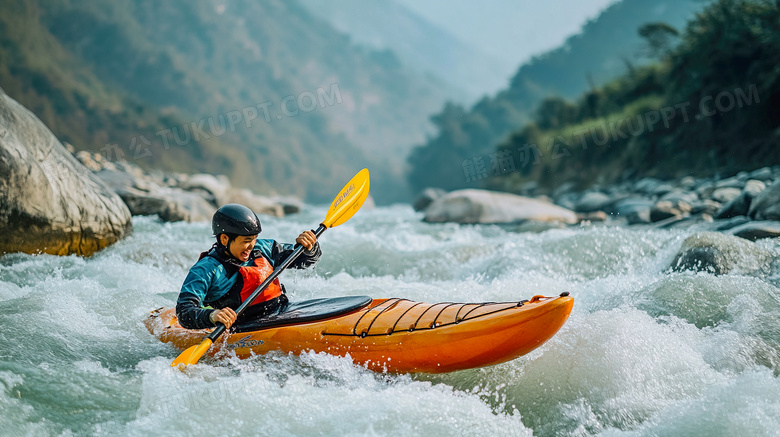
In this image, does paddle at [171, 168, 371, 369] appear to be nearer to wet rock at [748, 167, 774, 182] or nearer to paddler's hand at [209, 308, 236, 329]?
paddler's hand at [209, 308, 236, 329]

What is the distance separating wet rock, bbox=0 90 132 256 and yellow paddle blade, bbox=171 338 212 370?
254cm

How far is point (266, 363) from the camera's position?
2.63 meters

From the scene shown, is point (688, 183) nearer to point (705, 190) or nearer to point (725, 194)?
point (705, 190)

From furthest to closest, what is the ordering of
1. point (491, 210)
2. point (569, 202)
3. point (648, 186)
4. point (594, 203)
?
point (569, 202) → point (648, 186) → point (594, 203) → point (491, 210)

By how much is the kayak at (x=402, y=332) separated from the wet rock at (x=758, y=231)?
9.21ft

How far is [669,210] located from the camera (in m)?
6.72

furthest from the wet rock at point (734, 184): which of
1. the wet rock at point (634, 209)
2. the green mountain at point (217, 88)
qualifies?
the green mountain at point (217, 88)

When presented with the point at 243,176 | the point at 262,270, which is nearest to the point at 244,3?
the point at 243,176

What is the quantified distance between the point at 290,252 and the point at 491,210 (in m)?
6.25

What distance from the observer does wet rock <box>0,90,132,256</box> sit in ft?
13.5

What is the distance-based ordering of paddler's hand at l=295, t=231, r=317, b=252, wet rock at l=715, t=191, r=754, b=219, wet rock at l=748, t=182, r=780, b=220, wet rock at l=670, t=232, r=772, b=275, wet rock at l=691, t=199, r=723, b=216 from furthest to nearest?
wet rock at l=691, t=199, r=723, b=216
wet rock at l=715, t=191, r=754, b=219
wet rock at l=748, t=182, r=780, b=220
wet rock at l=670, t=232, r=772, b=275
paddler's hand at l=295, t=231, r=317, b=252

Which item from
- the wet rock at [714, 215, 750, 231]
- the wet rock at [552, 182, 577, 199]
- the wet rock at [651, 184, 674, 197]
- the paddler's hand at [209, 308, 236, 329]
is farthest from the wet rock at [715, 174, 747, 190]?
the paddler's hand at [209, 308, 236, 329]

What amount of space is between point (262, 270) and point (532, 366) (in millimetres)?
1423

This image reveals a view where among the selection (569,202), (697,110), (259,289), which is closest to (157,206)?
(259,289)
